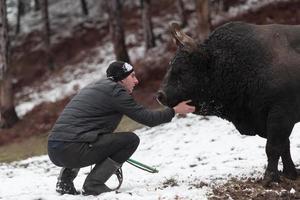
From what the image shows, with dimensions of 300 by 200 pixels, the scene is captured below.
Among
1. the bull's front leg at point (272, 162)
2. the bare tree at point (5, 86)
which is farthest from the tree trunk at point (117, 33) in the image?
the bull's front leg at point (272, 162)

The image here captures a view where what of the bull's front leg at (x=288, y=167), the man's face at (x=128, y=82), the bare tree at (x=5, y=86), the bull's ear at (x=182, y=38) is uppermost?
the bull's ear at (x=182, y=38)

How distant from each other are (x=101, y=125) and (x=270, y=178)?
7.18 ft

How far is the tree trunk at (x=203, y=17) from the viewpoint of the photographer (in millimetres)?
16781

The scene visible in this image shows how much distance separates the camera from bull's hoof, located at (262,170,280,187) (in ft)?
22.5

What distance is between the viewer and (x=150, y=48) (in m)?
28.1

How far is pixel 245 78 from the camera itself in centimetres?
703

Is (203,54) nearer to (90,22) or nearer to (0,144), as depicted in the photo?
(0,144)

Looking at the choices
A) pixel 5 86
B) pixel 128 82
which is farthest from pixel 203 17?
pixel 128 82

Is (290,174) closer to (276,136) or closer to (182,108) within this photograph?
(276,136)

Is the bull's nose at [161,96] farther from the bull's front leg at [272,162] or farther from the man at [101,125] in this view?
the bull's front leg at [272,162]

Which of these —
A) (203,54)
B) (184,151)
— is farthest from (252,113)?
(184,151)

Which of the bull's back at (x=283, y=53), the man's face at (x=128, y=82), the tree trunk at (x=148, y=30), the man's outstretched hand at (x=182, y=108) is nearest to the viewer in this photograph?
the bull's back at (x=283, y=53)

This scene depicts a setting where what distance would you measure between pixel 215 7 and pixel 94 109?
2477 centimetres

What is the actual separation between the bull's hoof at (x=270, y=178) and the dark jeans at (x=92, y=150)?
171 cm
